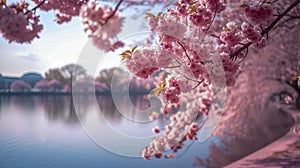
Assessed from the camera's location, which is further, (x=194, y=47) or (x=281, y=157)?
(x=281, y=157)

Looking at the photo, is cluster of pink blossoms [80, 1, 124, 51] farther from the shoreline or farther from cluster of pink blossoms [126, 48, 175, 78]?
the shoreline

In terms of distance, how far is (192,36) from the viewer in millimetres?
1729

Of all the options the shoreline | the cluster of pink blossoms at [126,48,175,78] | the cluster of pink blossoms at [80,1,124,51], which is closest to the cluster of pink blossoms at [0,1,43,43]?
the cluster of pink blossoms at [80,1,124,51]

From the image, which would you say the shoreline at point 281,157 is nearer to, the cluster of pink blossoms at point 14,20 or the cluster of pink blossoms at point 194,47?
the cluster of pink blossoms at point 194,47

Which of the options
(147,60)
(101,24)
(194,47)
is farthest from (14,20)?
(194,47)

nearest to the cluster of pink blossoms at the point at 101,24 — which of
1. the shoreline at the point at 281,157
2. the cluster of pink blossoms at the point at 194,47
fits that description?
the cluster of pink blossoms at the point at 194,47

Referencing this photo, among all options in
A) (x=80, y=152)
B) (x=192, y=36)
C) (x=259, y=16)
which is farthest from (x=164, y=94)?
(x=80, y=152)

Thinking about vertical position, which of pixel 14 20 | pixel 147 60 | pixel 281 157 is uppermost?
pixel 14 20

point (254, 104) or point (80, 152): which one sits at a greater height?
→ point (254, 104)

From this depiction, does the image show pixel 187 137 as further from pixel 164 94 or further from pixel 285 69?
pixel 285 69

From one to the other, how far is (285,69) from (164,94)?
22.8 feet

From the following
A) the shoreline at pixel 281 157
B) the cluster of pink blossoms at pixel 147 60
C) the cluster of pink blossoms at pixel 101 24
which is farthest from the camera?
the shoreline at pixel 281 157

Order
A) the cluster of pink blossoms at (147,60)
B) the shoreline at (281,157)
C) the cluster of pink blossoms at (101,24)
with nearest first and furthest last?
1. the cluster of pink blossoms at (147,60)
2. the cluster of pink blossoms at (101,24)
3. the shoreline at (281,157)

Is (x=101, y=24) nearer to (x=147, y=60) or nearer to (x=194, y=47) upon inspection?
(x=147, y=60)
